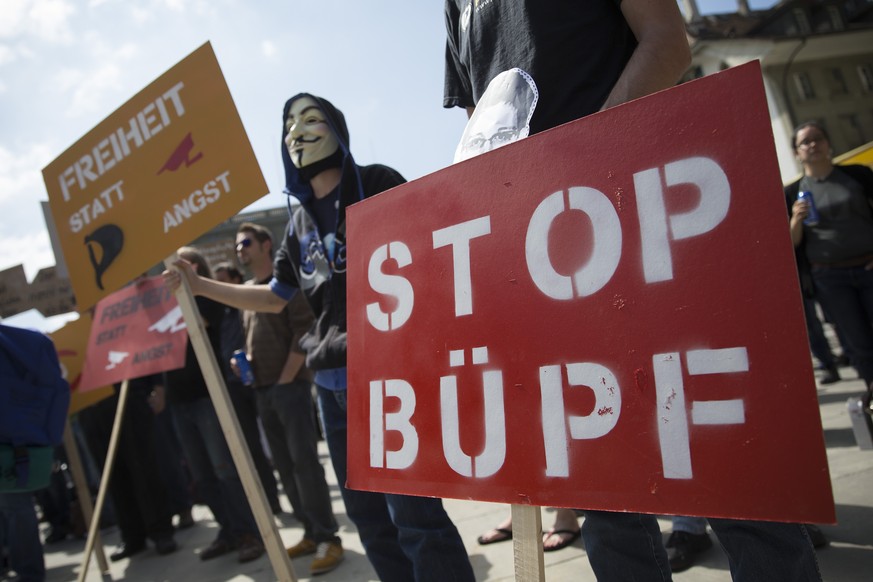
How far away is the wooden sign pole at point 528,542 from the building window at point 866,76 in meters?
33.2

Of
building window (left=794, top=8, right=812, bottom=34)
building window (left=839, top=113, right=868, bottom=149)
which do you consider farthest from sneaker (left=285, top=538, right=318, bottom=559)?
building window (left=794, top=8, right=812, bottom=34)

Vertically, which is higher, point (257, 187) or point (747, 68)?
point (257, 187)

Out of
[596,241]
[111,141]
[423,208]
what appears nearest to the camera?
[596,241]

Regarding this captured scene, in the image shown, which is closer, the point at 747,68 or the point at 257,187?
the point at 747,68

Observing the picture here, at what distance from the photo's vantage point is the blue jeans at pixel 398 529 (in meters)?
1.51

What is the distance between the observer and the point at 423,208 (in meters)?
1.18

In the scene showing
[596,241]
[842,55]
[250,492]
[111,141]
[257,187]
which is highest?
[842,55]

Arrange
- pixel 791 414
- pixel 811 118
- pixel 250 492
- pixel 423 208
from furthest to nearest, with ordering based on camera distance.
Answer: pixel 811 118, pixel 250 492, pixel 423 208, pixel 791 414

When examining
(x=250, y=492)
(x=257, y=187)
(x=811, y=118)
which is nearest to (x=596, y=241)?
(x=257, y=187)

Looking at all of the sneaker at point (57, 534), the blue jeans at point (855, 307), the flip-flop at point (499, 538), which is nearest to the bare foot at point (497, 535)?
the flip-flop at point (499, 538)

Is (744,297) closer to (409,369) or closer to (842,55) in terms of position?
(409,369)

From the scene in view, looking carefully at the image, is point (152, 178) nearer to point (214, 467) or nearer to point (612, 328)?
point (214, 467)

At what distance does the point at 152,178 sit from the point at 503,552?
2079 millimetres

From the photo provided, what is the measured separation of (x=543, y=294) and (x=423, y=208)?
13.2 inches
